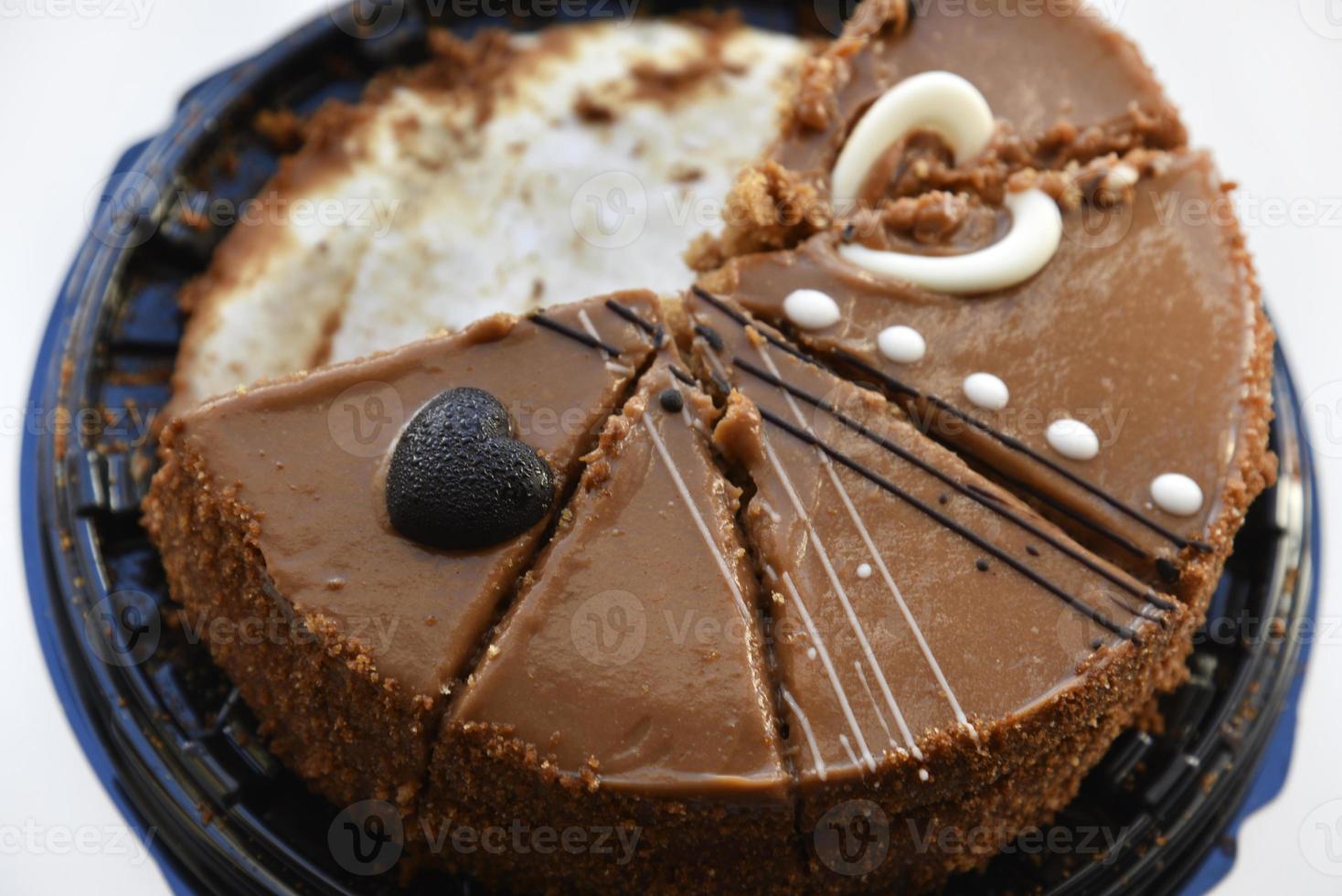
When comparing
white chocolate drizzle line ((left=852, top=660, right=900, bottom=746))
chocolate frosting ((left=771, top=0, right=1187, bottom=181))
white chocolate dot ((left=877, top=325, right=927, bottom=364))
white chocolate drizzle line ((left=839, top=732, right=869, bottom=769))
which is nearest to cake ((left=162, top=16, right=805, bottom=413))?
chocolate frosting ((left=771, top=0, right=1187, bottom=181))

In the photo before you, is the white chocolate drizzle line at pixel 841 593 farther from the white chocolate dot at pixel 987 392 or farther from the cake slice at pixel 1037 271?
the white chocolate dot at pixel 987 392

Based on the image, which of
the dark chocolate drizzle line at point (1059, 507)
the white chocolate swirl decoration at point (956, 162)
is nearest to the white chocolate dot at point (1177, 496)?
the dark chocolate drizzle line at point (1059, 507)

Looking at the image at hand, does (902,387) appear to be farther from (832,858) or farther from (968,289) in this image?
(832,858)

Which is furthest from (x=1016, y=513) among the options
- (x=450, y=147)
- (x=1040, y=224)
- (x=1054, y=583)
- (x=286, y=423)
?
(x=450, y=147)

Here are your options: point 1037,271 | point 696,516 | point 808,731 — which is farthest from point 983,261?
point 808,731

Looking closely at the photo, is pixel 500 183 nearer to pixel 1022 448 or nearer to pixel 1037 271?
pixel 1037 271

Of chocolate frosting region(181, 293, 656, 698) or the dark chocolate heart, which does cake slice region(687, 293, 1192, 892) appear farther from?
the dark chocolate heart
